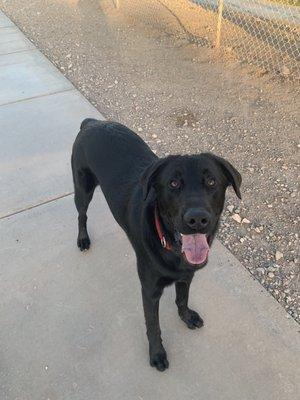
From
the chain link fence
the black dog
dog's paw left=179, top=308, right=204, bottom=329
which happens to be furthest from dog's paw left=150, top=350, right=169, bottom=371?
the chain link fence

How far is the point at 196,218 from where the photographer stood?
2.05 m

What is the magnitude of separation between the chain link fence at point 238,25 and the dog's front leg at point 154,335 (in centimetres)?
456

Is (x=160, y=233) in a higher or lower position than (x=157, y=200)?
lower

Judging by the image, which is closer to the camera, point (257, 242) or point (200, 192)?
point (200, 192)

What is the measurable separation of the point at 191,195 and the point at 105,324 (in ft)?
4.48

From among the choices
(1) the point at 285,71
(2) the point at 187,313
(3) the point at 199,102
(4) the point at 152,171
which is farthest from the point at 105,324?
(1) the point at 285,71

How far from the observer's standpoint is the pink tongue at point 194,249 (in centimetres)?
223

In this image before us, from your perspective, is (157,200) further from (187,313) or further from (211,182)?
(187,313)

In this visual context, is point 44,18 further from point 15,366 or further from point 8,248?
point 15,366

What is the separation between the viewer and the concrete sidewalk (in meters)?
2.68

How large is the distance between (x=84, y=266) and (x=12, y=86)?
3.64m

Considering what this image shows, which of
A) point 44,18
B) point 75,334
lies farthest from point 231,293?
point 44,18

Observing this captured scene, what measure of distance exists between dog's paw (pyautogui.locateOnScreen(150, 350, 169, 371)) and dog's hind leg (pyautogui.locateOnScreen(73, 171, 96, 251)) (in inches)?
46.2

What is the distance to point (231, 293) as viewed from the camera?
3176 mm
